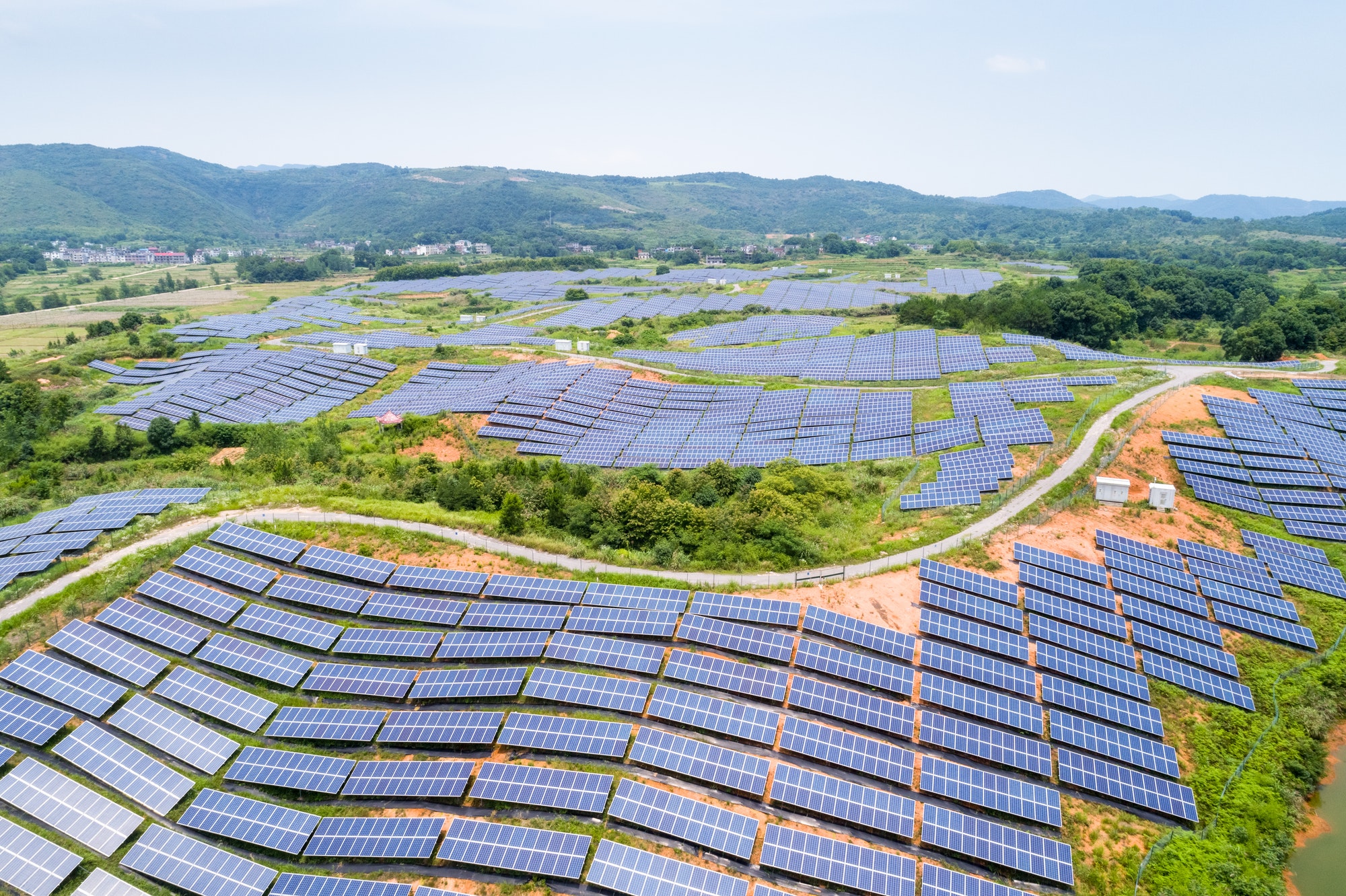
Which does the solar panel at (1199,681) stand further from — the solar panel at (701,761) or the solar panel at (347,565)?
the solar panel at (347,565)

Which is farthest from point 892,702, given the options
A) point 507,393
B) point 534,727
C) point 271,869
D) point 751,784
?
point 507,393

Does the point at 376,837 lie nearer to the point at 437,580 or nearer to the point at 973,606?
the point at 437,580

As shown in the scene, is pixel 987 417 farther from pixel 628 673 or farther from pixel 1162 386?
pixel 628 673

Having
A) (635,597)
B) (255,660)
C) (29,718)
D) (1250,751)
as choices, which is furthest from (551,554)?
(1250,751)

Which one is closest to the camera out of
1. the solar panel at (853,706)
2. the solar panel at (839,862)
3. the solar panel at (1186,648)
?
the solar panel at (839,862)

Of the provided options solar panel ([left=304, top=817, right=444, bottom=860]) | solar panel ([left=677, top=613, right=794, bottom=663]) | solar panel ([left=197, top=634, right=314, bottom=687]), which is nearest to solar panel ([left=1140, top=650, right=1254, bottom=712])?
solar panel ([left=677, top=613, right=794, bottom=663])

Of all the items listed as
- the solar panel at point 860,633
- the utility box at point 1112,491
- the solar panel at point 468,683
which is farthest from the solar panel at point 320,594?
the utility box at point 1112,491
